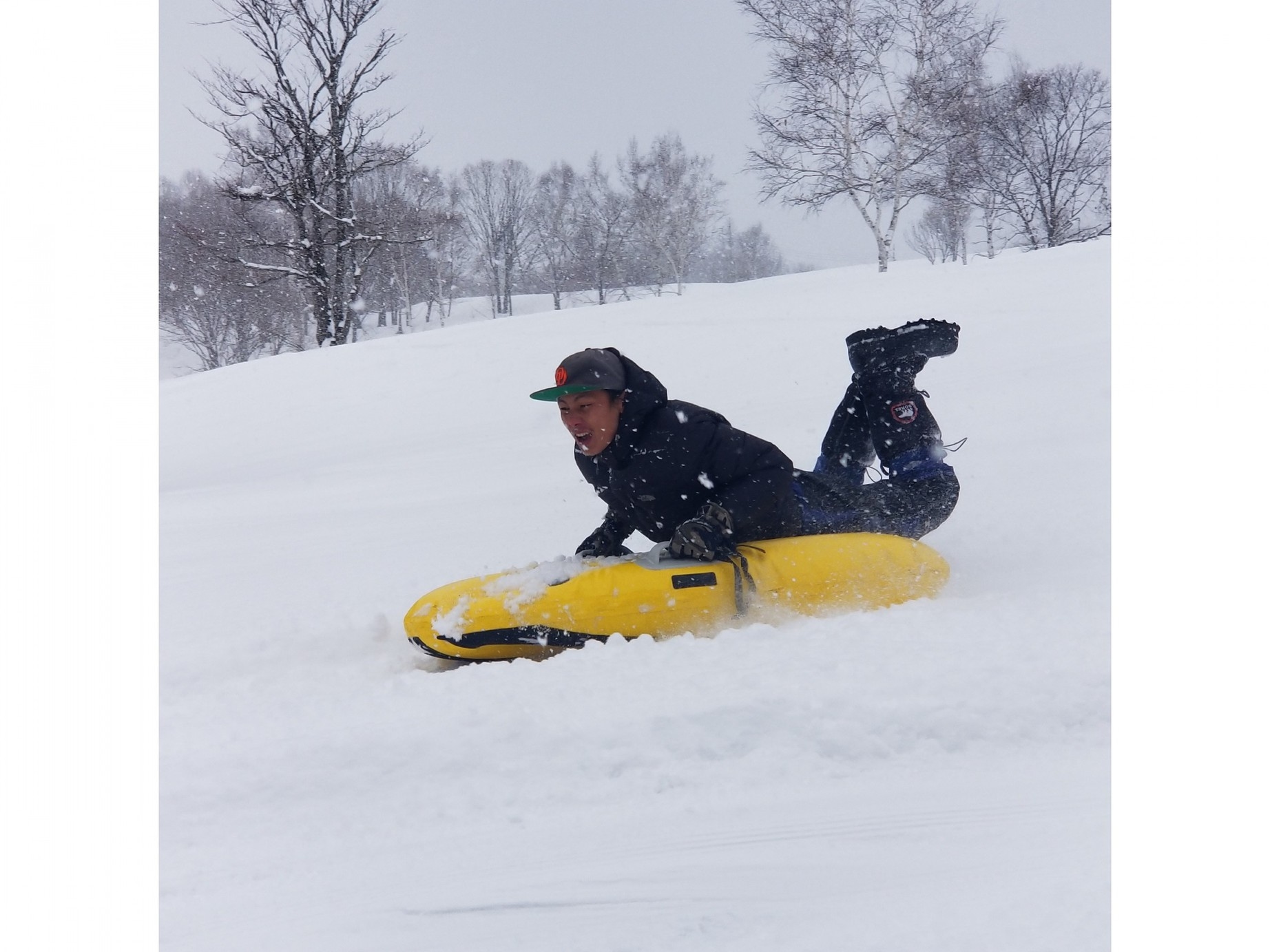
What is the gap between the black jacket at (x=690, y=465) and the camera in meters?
2.78

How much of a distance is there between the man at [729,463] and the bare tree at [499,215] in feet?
47.1

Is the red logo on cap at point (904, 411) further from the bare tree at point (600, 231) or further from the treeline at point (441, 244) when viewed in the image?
the bare tree at point (600, 231)

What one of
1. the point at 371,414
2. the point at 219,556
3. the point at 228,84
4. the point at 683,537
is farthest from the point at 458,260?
the point at 683,537

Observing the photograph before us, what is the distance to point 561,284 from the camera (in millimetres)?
18984

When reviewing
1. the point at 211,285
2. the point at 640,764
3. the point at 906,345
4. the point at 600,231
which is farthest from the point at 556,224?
the point at 640,764

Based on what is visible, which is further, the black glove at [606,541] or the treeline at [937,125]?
the treeline at [937,125]

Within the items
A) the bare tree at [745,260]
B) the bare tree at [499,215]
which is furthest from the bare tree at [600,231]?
the bare tree at [745,260]

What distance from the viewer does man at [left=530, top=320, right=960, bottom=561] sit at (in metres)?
2.74

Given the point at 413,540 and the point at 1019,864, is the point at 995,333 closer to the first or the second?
the point at 413,540

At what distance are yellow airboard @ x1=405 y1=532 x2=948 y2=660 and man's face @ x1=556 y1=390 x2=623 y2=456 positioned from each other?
1.33ft

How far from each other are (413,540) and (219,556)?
93 centimetres

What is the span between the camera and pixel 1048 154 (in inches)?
599

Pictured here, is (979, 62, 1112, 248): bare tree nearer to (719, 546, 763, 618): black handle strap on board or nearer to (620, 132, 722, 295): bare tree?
(620, 132, 722, 295): bare tree

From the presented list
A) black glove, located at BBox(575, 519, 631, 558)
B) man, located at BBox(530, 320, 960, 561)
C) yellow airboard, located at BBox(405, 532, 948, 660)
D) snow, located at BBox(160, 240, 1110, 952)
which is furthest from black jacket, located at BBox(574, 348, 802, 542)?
snow, located at BBox(160, 240, 1110, 952)
